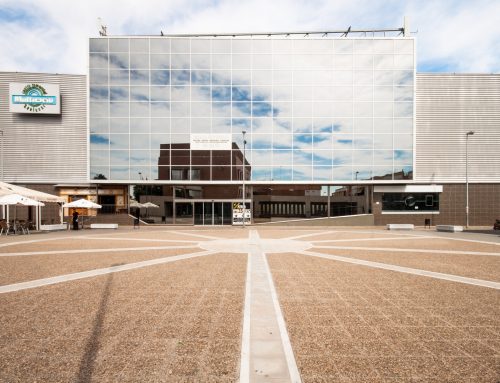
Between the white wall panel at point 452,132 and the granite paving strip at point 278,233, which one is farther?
the white wall panel at point 452,132

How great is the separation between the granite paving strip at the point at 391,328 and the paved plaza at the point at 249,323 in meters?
0.02

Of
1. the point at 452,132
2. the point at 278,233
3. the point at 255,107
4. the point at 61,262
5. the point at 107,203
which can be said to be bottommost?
the point at 278,233

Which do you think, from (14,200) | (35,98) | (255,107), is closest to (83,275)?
(14,200)

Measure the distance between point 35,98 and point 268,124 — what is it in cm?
2600

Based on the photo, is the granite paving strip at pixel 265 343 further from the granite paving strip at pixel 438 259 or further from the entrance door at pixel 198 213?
the entrance door at pixel 198 213

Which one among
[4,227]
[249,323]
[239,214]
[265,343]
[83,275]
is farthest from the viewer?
[239,214]

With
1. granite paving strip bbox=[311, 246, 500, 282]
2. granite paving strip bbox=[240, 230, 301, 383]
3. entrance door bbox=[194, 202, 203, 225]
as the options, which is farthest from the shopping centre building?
granite paving strip bbox=[240, 230, 301, 383]

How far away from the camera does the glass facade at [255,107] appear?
101 ft

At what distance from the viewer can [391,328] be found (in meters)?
4.85

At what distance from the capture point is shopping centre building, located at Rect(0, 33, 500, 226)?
101 ft

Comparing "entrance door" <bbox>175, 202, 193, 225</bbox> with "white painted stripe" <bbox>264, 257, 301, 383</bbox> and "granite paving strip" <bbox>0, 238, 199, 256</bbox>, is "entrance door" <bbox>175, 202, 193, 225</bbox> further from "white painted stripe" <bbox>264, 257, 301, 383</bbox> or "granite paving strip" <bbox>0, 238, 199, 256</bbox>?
"white painted stripe" <bbox>264, 257, 301, 383</bbox>

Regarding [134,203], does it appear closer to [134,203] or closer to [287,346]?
[134,203]

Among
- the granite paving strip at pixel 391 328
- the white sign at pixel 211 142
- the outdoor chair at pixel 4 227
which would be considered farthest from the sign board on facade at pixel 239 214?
the granite paving strip at pixel 391 328

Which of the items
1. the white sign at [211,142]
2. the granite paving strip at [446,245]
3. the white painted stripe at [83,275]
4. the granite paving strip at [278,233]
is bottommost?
the granite paving strip at [278,233]
